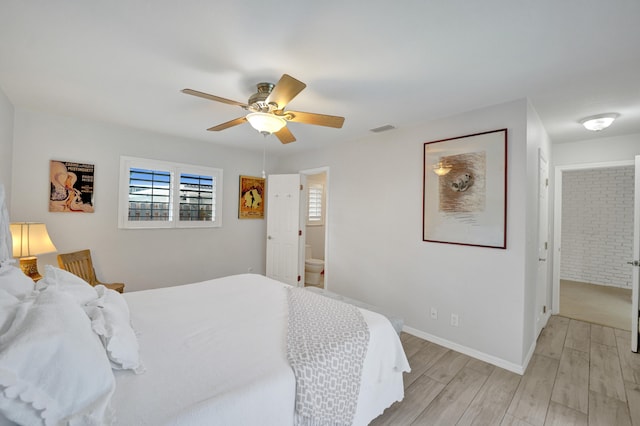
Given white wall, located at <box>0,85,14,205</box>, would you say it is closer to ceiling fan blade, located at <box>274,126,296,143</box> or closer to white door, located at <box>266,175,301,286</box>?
ceiling fan blade, located at <box>274,126,296,143</box>

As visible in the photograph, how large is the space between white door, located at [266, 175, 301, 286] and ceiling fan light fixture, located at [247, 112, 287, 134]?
236 centimetres

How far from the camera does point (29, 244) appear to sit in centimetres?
250

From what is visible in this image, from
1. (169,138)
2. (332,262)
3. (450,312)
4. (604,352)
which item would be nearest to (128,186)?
(169,138)

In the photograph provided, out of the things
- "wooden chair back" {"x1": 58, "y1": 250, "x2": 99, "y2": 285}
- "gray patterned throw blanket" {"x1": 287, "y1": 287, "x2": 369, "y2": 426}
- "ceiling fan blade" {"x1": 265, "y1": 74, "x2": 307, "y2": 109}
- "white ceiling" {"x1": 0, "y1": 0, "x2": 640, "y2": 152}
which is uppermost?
"white ceiling" {"x1": 0, "y1": 0, "x2": 640, "y2": 152}

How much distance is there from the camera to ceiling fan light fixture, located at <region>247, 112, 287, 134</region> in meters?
2.12

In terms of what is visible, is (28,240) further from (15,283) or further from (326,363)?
(326,363)

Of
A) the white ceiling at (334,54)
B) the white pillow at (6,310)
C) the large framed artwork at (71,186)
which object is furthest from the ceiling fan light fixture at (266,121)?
the large framed artwork at (71,186)

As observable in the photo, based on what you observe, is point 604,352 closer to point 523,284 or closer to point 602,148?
point 523,284

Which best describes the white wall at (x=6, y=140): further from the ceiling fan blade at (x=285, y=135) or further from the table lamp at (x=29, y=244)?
the ceiling fan blade at (x=285, y=135)

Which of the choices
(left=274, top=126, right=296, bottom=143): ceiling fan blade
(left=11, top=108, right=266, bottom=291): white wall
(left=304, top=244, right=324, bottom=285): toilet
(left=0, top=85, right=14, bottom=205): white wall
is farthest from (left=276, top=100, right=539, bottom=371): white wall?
(left=0, top=85, right=14, bottom=205): white wall

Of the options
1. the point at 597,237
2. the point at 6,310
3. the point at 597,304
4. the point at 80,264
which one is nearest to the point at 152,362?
the point at 6,310

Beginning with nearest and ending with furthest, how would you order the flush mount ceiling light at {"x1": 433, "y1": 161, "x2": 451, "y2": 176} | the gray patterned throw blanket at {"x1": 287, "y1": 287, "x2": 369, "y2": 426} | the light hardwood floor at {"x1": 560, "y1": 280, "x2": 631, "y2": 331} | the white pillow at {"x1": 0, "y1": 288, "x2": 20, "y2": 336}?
the white pillow at {"x1": 0, "y1": 288, "x2": 20, "y2": 336} < the gray patterned throw blanket at {"x1": 287, "y1": 287, "x2": 369, "y2": 426} < the flush mount ceiling light at {"x1": 433, "y1": 161, "x2": 451, "y2": 176} < the light hardwood floor at {"x1": 560, "y1": 280, "x2": 631, "y2": 331}

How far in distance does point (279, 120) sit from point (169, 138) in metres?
2.49

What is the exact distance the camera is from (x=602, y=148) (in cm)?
351
